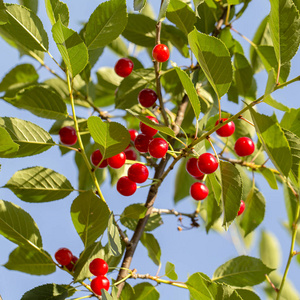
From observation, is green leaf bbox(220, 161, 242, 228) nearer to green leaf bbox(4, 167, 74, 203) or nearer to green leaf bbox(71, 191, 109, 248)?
green leaf bbox(71, 191, 109, 248)

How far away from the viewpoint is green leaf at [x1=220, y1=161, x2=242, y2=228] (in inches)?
43.1

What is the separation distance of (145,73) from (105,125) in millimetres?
549

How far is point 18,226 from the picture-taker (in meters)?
1.20

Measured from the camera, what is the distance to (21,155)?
1.23 meters

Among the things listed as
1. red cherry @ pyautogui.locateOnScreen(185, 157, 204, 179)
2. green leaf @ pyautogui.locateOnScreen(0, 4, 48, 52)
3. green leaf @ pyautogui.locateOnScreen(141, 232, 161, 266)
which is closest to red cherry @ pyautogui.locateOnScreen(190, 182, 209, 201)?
red cherry @ pyautogui.locateOnScreen(185, 157, 204, 179)

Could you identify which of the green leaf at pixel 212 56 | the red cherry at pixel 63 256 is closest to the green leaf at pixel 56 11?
the green leaf at pixel 212 56

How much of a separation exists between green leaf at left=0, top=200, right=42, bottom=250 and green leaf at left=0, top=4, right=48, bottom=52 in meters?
0.47

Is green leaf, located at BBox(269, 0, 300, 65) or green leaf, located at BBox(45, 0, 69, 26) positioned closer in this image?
green leaf, located at BBox(269, 0, 300, 65)

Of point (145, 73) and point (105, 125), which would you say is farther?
point (145, 73)

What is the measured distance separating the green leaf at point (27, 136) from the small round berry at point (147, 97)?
35 cm

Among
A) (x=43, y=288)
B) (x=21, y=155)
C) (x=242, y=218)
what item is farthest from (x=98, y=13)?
(x=242, y=218)

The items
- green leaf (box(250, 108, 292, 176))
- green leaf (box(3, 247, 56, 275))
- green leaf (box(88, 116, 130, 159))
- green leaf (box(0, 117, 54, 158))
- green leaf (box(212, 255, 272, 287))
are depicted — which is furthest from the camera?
green leaf (box(212, 255, 272, 287))

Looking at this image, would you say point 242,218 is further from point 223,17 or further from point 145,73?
point 223,17

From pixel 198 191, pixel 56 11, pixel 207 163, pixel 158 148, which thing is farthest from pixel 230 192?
pixel 56 11
